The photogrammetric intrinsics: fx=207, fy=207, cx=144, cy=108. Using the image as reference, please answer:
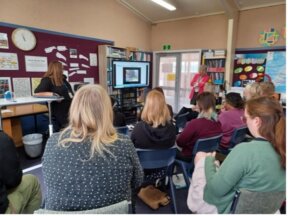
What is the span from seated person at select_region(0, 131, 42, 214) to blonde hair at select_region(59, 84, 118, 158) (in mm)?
380

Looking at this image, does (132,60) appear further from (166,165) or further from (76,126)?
(76,126)

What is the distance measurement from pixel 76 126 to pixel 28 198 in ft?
2.48

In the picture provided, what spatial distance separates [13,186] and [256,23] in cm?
519

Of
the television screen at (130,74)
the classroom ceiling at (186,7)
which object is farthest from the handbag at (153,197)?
the classroom ceiling at (186,7)

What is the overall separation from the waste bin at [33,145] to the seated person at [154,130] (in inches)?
73.3

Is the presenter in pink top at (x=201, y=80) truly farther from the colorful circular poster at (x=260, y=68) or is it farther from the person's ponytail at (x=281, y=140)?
the person's ponytail at (x=281, y=140)

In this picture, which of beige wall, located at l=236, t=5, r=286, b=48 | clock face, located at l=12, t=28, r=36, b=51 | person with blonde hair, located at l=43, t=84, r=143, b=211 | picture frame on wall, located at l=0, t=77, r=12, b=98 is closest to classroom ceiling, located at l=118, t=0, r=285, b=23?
beige wall, located at l=236, t=5, r=286, b=48

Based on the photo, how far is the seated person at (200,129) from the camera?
74.8 inches

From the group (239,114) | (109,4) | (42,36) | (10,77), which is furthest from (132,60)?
(239,114)

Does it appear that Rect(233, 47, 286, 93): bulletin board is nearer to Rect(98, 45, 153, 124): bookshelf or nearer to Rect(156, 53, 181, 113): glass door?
Rect(156, 53, 181, 113): glass door

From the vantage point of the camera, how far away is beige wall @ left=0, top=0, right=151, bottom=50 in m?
3.46

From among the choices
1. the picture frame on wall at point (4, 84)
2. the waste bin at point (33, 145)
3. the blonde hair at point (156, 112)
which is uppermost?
the picture frame on wall at point (4, 84)

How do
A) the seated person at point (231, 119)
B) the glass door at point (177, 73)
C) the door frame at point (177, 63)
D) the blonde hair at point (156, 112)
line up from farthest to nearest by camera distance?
the door frame at point (177, 63)
the glass door at point (177, 73)
the seated person at point (231, 119)
the blonde hair at point (156, 112)

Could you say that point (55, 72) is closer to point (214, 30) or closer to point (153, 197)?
point (153, 197)
